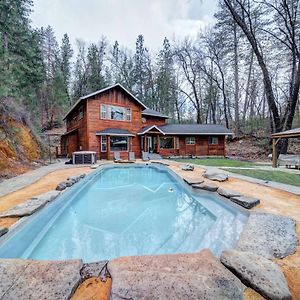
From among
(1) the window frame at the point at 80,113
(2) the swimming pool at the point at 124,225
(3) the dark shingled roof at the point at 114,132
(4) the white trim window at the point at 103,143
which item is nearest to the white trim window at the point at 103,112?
(3) the dark shingled roof at the point at 114,132

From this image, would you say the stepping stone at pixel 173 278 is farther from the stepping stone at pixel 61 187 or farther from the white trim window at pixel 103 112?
the white trim window at pixel 103 112

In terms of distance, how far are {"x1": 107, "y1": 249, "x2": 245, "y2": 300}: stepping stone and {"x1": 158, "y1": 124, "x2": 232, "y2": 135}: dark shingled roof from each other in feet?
55.5

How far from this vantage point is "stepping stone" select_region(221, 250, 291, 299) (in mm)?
1732

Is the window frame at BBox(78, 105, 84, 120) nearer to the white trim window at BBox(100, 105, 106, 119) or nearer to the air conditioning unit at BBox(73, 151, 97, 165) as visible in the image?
the white trim window at BBox(100, 105, 106, 119)

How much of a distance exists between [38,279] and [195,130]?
61.2 feet

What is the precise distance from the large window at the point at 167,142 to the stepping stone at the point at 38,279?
17580mm

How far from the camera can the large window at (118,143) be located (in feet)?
54.4

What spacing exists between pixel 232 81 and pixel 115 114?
15.7 meters

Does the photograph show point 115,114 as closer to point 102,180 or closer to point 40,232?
A: point 102,180

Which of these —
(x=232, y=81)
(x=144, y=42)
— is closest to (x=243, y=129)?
(x=232, y=81)

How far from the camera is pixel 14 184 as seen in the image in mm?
6469

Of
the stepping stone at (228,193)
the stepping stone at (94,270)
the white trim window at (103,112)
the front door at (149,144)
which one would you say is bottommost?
the stepping stone at (94,270)

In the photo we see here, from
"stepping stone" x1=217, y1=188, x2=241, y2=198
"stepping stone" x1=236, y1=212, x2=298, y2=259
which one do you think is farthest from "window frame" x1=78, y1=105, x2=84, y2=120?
"stepping stone" x1=236, y1=212, x2=298, y2=259

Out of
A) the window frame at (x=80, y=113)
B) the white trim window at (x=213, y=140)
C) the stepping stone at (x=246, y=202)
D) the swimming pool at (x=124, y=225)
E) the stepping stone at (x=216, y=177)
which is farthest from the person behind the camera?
the white trim window at (x=213, y=140)
